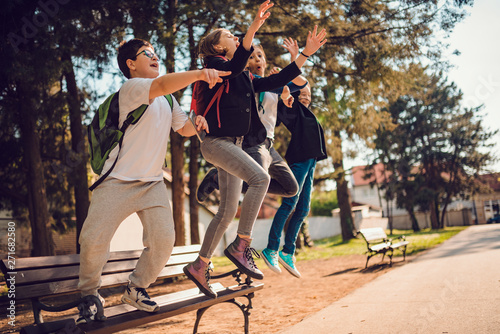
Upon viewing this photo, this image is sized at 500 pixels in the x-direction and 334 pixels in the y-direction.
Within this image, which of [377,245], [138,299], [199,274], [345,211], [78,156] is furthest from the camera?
[345,211]

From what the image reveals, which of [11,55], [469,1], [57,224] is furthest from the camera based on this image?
[57,224]

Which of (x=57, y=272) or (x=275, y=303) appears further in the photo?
(x=275, y=303)

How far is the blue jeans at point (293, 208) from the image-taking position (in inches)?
155

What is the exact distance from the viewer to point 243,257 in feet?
10.7

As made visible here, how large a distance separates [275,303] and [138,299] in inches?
224

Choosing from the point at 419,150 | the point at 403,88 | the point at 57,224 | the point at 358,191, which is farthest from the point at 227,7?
the point at 358,191

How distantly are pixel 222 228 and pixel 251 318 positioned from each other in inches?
170

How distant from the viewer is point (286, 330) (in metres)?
5.50

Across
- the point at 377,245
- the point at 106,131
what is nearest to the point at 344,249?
the point at 377,245

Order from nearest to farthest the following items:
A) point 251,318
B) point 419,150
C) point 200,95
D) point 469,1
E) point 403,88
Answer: point 200,95
point 469,1
point 251,318
point 403,88
point 419,150

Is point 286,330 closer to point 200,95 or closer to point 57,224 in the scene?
point 200,95

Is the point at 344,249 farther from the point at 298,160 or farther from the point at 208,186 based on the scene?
the point at 208,186

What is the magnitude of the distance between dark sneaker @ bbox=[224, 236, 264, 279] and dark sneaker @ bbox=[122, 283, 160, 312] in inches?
26.1

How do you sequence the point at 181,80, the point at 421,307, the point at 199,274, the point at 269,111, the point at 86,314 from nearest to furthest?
the point at 181,80
the point at 86,314
the point at 199,274
the point at 269,111
the point at 421,307
